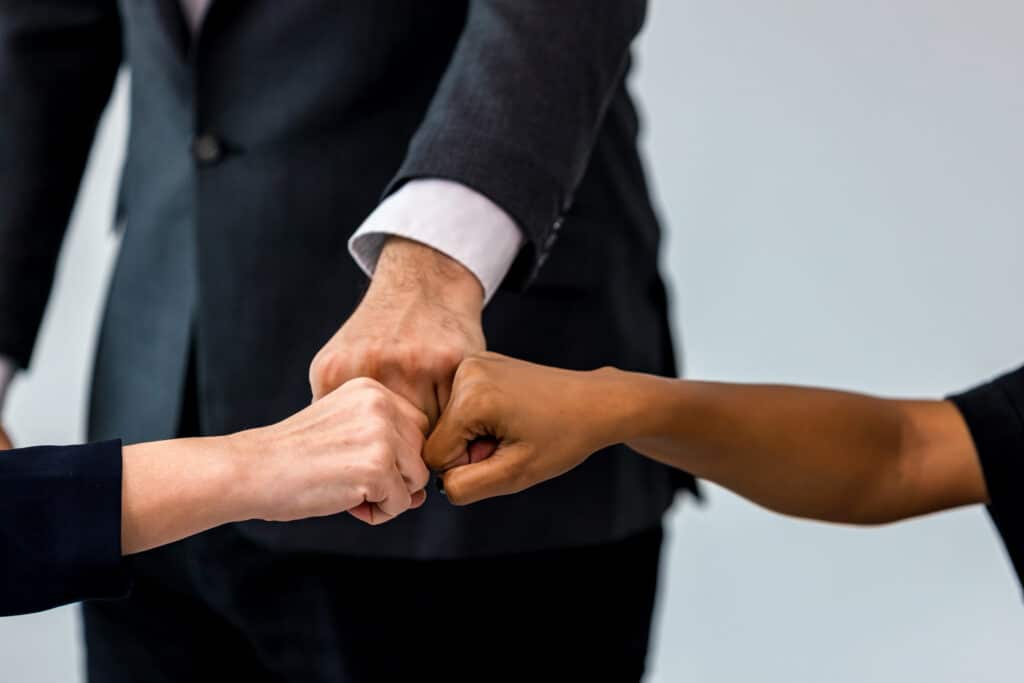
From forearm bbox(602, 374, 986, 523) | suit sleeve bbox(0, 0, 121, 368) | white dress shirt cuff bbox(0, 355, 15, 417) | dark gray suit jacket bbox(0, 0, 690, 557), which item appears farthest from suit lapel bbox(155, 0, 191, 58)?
forearm bbox(602, 374, 986, 523)

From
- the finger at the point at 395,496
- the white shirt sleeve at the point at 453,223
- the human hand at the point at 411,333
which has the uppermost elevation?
the white shirt sleeve at the point at 453,223

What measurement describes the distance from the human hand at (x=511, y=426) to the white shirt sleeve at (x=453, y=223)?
6cm

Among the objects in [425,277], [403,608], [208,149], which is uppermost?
[208,149]

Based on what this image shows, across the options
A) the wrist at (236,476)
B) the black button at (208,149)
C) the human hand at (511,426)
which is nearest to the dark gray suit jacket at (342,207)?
the black button at (208,149)

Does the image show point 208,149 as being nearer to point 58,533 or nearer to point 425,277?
point 425,277

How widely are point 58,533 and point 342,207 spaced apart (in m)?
0.32

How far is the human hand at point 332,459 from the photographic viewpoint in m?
0.75

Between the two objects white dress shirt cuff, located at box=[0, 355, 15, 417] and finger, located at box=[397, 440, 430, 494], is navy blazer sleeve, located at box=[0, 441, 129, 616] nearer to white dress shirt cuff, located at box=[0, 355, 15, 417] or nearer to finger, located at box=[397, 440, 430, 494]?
finger, located at box=[397, 440, 430, 494]

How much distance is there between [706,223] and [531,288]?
2.59 ft

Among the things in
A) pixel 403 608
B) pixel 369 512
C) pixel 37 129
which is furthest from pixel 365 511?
pixel 37 129

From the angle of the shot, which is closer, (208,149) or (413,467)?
(413,467)

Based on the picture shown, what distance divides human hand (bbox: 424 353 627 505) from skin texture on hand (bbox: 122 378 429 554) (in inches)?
1.0

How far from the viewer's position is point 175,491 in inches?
29.0

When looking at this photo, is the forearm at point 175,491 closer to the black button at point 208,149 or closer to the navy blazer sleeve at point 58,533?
the navy blazer sleeve at point 58,533
